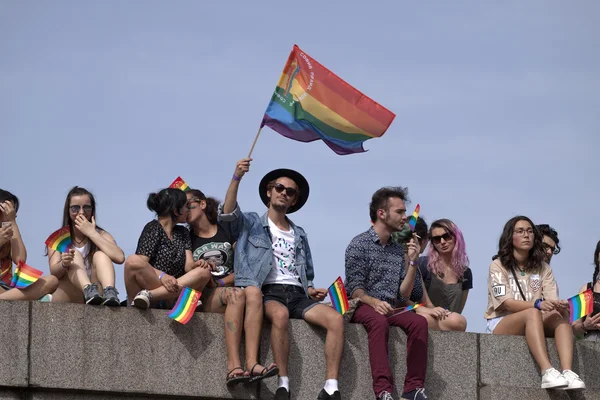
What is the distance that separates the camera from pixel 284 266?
11094 millimetres

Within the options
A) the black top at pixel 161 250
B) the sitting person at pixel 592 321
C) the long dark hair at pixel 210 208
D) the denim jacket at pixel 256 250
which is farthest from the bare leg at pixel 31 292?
the sitting person at pixel 592 321

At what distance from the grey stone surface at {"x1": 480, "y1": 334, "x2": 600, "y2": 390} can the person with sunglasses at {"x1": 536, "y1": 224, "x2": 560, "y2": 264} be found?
4.43ft

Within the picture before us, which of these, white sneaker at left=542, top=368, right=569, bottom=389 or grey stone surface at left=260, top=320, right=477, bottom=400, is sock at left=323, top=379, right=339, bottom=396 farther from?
white sneaker at left=542, top=368, right=569, bottom=389

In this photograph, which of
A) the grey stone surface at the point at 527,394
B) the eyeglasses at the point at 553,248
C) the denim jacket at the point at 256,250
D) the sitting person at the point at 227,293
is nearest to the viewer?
the sitting person at the point at 227,293

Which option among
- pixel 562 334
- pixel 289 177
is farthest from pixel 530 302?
pixel 289 177

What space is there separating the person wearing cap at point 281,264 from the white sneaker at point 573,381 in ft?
6.79

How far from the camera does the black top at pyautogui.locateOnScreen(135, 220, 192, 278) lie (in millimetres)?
10930

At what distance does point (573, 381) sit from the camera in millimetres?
11047

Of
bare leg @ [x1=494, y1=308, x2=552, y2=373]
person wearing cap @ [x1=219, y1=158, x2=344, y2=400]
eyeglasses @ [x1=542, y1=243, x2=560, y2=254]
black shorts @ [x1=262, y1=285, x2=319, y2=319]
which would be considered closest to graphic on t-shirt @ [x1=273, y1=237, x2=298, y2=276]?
person wearing cap @ [x1=219, y1=158, x2=344, y2=400]

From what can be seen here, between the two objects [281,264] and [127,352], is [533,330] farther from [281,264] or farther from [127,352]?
[127,352]

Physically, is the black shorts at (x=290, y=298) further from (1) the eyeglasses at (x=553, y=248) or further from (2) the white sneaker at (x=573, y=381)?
(1) the eyeglasses at (x=553, y=248)

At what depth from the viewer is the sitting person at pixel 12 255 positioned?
416 inches

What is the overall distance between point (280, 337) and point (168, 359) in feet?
3.14

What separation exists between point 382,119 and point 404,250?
4.26ft
